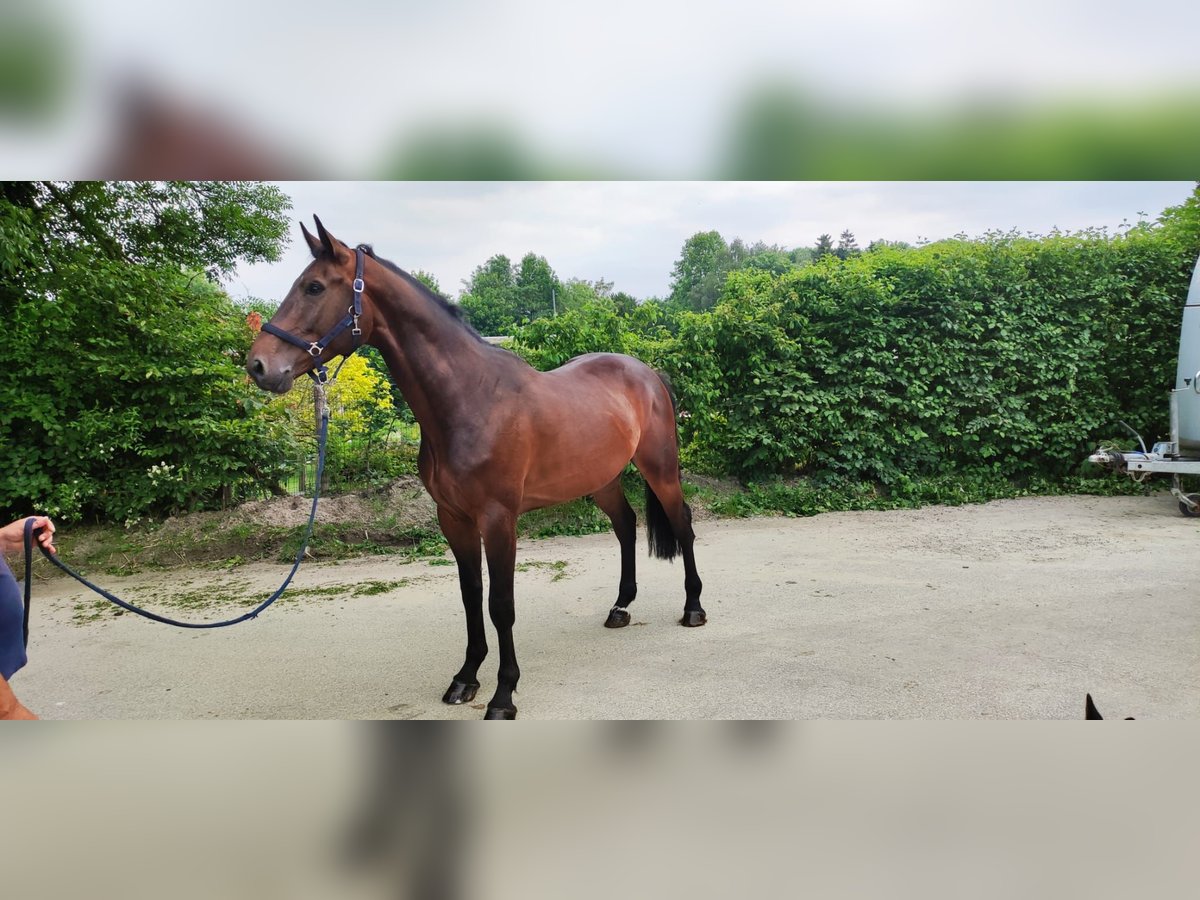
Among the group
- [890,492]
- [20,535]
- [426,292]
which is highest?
[426,292]

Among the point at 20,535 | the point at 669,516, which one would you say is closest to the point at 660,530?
the point at 669,516

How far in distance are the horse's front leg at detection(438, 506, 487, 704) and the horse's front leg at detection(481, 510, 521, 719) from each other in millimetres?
174

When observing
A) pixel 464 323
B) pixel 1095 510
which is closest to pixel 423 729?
pixel 464 323

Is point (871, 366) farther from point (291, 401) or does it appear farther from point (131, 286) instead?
point (131, 286)

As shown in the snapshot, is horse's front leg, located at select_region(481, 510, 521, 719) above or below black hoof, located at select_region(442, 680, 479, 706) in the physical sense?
above

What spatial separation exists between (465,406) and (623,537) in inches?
61.5

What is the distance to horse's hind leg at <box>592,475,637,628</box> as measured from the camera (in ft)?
12.7

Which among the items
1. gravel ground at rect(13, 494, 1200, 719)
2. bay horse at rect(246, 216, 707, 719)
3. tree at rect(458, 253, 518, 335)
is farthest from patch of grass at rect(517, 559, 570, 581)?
tree at rect(458, 253, 518, 335)

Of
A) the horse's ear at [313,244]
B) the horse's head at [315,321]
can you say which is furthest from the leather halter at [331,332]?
the horse's ear at [313,244]

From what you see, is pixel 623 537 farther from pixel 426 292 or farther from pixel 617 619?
pixel 426 292

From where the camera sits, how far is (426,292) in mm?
2721

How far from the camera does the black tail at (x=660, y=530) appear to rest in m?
4.01

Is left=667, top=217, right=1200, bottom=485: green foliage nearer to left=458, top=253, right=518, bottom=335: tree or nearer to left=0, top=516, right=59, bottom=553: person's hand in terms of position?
left=458, top=253, right=518, bottom=335: tree

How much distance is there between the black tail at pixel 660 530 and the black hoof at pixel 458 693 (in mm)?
1480
